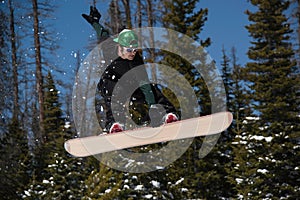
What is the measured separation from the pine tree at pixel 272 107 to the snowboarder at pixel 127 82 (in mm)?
11313

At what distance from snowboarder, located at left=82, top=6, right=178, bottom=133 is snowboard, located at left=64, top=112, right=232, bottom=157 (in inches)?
5.7

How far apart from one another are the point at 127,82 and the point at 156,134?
755mm

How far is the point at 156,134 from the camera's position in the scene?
583cm

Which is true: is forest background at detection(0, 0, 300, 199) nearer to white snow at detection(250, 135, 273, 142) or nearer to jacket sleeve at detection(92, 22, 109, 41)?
white snow at detection(250, 135, 273, 142)

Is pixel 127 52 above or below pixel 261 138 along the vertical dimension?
above

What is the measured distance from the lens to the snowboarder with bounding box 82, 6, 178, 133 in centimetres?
580

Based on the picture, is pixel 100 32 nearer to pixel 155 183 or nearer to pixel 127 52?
pixel 127 52

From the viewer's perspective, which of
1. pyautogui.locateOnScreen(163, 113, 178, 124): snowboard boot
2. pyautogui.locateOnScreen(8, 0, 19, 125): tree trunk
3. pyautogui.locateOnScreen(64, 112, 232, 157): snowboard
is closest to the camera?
pyautogui.locateOnScreen(64, 112, 232, 157): snowboard

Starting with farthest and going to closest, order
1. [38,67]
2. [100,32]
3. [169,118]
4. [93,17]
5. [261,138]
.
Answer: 1. [261,138]
2. [38,67]
3. [93,17]
4. [100,32]
5. [169,118]

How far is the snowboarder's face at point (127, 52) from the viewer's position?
19.3 feet

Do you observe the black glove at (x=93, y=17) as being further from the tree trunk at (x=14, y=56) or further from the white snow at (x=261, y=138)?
the white snow at (x=261, y=138)

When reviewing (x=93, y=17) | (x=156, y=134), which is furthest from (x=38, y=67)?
(x=156, y=134)

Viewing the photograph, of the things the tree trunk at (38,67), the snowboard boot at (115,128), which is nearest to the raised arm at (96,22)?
the snowboard boot at (115,128)

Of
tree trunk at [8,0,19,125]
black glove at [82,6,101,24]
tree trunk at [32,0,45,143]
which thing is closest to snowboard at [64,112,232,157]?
black glove at [82,6,101,24]
